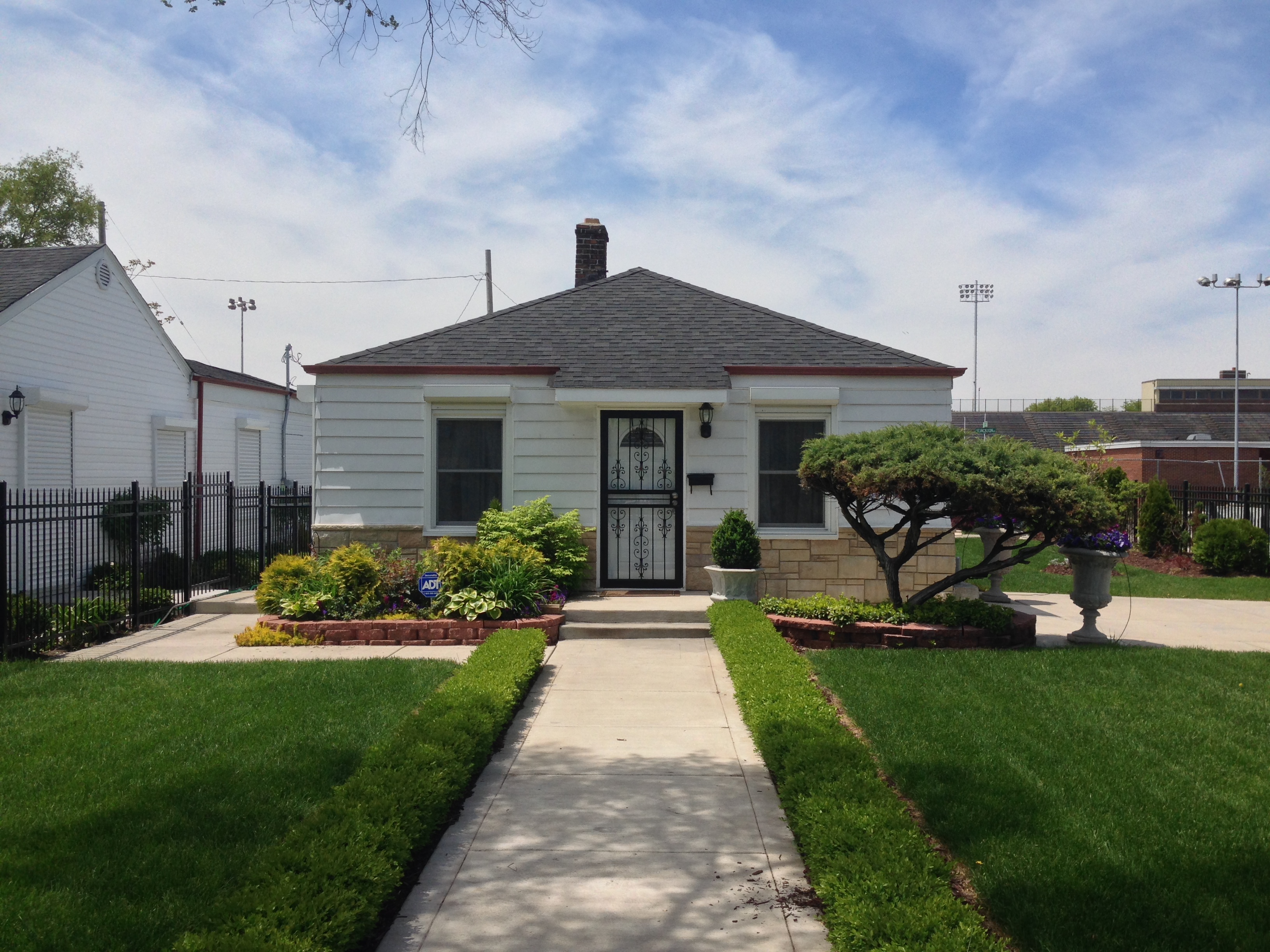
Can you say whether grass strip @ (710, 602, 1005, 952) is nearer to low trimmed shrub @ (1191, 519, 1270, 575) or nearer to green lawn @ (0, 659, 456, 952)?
green lawn @ (0, 659, 456, 952)

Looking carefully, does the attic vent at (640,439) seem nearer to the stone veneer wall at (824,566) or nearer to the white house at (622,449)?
the white house at (622,449)

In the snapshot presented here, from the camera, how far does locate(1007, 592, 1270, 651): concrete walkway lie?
955 centimetres

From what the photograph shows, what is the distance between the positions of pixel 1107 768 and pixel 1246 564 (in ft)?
44.1

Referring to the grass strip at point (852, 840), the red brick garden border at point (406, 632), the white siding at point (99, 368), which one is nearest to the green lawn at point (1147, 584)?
the red brick garden border at point (406, 632)

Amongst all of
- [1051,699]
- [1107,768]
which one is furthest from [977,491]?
[1107,768]

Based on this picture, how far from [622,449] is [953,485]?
13.6ft

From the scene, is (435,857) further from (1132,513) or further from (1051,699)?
(1132,513)

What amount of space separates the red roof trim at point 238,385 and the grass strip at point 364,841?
13.8 metres

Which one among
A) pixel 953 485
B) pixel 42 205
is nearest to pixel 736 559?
pixel 953 485

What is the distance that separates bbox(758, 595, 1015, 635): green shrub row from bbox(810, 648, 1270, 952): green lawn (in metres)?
0.61

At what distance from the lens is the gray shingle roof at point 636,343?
35.6 ft

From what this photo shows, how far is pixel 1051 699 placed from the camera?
6699mm

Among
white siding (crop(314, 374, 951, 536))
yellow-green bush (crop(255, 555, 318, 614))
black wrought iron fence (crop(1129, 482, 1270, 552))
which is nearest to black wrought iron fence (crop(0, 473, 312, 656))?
white siding (crop(314, 374, 951, 536))

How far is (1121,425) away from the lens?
41.4m
